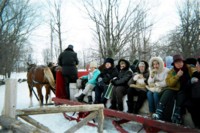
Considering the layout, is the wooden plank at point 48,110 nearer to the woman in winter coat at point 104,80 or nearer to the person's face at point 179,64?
the person's face at point 179,64

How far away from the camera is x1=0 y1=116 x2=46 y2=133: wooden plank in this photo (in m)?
2.49

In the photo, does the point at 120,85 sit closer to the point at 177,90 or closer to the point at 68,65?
the point at 177,90

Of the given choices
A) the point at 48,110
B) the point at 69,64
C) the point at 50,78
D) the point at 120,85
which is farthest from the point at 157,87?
the point at 50,78

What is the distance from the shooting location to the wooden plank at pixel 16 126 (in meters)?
2.49

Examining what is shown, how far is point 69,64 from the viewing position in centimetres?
734

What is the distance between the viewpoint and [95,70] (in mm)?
6461

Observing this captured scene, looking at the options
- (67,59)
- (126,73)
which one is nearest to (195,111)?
(126,73)

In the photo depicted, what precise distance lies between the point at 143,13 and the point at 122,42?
1.73 m

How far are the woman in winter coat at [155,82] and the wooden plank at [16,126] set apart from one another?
8.10ft

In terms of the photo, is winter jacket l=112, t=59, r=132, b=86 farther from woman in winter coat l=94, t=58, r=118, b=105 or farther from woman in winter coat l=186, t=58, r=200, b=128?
woman in winter coat l=186, t=58, r=200, b=128

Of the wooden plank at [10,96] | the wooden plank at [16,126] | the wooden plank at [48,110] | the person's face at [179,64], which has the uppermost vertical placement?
the person's face at [179,64]

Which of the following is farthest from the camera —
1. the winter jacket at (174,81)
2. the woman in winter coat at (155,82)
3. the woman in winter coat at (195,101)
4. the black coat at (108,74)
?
the black coat at (108,74)

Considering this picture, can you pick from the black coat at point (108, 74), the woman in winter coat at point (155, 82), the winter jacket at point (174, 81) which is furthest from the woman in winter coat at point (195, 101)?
the black coat at point (108, 74)

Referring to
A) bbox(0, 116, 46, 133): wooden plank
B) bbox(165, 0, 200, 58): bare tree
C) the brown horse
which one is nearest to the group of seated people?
bbox(0, 116, 46, 133): wooden plank
